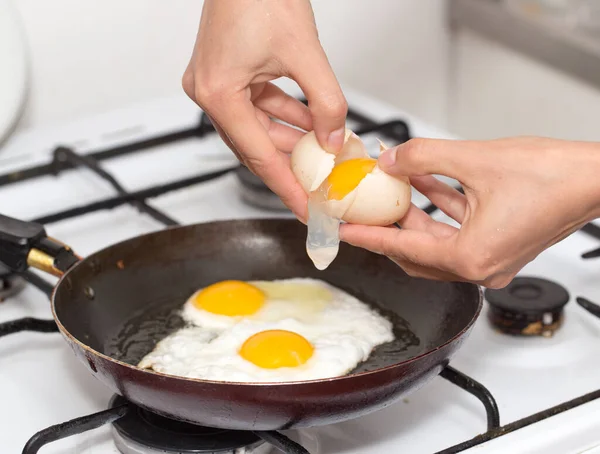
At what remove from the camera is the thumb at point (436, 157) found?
0.78 meters

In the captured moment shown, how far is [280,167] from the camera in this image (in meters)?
0.91

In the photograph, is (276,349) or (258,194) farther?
(258,194)

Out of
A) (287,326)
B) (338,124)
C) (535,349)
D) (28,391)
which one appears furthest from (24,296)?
(535,349)

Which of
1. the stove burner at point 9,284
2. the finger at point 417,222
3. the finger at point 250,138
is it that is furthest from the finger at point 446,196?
the stove burner at point 9,284

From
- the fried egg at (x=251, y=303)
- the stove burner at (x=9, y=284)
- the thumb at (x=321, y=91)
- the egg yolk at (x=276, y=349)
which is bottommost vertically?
the stove burner at (x=9, y=284)

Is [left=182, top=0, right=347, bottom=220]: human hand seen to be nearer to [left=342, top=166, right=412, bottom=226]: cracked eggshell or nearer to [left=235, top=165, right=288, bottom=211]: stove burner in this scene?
[left=342, top=166, right=412, bottom=226]: cracked eggshell

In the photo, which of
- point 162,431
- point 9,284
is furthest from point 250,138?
point 9,284

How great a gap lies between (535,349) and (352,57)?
→ 39.3 inches

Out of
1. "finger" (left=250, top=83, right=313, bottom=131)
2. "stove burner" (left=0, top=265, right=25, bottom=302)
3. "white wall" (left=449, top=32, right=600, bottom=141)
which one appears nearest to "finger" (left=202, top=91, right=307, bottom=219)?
"finger" (left=250, top=83, right=313, bottom=131)

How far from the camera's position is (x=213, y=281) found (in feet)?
3.61

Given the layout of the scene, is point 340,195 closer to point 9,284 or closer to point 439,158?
point 439,158

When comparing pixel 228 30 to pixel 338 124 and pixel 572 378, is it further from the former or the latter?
pixel 572 378

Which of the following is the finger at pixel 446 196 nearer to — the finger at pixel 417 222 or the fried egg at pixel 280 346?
the finger at pixel 417 222

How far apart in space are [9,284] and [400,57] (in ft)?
3.52
